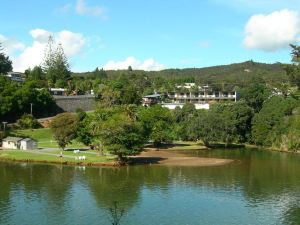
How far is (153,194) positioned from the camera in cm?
5144

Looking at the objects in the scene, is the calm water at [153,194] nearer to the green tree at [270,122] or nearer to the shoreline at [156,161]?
the shoreline at [156,161]

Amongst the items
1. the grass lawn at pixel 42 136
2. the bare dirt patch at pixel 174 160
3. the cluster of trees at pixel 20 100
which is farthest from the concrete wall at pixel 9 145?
the bare dirt patch at pixel 174 160

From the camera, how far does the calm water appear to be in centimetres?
4225

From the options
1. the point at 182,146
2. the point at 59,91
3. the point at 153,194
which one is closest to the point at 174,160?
the point at 182,146

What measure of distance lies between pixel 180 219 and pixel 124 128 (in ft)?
87.4

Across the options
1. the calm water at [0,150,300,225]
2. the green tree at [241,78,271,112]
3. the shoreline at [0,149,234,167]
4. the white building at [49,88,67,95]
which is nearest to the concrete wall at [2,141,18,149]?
the shoreline at [0,149,234,167]

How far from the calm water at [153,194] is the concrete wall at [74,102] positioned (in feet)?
157

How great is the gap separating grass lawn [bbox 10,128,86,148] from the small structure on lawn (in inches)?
145

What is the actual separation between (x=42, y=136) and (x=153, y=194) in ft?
151

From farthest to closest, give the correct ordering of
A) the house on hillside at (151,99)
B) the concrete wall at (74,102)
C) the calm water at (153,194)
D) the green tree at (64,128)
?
the house on hillside at (151,99)
the concrete wall at (74,102)
the green tree at (64,128)
the calm water at (153,194)

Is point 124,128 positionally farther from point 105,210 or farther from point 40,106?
point 40,106

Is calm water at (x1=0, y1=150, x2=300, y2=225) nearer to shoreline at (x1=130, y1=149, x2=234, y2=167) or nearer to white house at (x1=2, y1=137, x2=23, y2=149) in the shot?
shoreline at (x1=130, y1=149, x2=234, y2=167)

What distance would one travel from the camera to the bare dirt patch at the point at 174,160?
71438 millimetres

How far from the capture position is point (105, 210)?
1750 inches
